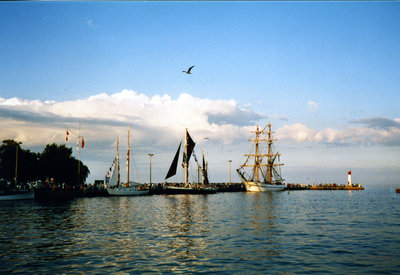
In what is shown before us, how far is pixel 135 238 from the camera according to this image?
26.1 metres

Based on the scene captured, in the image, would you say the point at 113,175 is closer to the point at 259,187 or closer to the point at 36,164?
the point at 36,164

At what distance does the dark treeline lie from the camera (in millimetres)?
87875

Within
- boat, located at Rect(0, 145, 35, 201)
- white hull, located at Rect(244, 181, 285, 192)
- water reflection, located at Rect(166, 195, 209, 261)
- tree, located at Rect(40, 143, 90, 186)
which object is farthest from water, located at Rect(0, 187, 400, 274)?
white hull, located at Rect(244, 181, 285, 192)

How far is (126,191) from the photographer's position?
104562 mm

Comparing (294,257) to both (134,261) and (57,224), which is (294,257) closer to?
(134,261)

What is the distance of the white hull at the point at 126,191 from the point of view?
101 metres

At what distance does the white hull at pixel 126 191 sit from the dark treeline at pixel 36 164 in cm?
1317

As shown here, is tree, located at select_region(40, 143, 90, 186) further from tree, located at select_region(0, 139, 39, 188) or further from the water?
the water

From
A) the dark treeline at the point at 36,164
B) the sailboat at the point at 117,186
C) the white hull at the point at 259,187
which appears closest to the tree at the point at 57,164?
the dark treeline at the point at 36,164

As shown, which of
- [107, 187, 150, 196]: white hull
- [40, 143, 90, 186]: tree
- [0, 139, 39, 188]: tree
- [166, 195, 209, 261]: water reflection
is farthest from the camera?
[107, 187, 150, 196]: white hull

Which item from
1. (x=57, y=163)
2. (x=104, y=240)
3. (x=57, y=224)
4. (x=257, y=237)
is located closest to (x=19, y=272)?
(x=104, y=240)

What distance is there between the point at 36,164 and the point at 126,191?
1051 inches

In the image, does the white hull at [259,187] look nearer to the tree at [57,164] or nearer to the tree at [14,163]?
the tree at [57,164]

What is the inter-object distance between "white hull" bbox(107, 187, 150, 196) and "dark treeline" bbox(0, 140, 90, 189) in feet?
43.2
